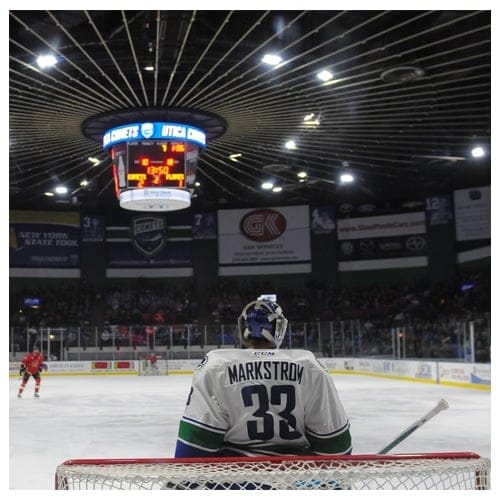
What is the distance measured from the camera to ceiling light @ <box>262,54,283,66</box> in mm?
9789

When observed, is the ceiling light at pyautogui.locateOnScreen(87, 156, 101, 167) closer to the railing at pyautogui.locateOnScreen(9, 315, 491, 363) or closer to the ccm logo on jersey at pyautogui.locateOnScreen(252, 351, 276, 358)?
the railing at pyautogui.locateOnScreen(9, 315, 491, 363)

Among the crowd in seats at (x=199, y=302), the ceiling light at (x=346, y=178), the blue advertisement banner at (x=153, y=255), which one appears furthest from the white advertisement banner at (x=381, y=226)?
the blue advertisement banner at (x=153, y=255)

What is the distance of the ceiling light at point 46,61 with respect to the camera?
9.86 metres

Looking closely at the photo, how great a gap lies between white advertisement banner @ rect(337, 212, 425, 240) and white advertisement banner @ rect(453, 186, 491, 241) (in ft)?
5.70

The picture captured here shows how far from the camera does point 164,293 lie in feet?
91.4

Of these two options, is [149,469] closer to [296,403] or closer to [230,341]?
[296,403]

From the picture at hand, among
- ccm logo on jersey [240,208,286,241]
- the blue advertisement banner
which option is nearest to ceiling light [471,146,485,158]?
ccm logo on jersey [240,208,286,241]

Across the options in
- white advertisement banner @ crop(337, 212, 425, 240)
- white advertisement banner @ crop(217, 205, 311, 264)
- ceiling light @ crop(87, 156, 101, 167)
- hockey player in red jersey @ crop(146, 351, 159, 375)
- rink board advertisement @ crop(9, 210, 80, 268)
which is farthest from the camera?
white advertisement banner @ crop(217, 205, 311, 264)

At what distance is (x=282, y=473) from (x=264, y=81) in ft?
32.5
